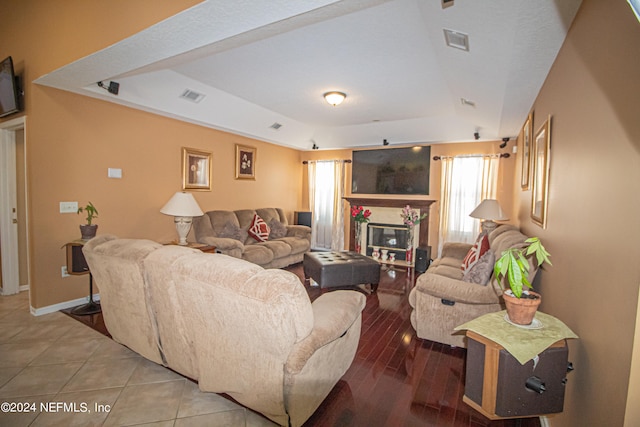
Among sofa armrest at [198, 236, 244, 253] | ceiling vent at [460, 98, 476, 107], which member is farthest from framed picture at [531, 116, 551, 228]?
sofa armrest at [198, 236, 244, 253]

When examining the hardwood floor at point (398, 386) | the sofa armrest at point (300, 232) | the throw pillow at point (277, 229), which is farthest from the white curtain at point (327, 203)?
the hardwood floor at point (398, 386)

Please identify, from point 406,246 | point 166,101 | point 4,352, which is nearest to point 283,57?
point 166,101

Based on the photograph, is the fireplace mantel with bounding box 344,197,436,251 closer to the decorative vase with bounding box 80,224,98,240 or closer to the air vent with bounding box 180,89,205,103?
the air vent with bounding box 180,89,205,103

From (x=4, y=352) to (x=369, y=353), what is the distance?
310 cm

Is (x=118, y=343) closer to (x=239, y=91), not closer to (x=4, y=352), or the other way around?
(x=4, y=352)

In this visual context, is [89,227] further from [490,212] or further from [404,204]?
[490,212]

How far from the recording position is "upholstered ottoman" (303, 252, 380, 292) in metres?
3.91

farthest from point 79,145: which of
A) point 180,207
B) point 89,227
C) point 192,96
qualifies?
point 192,96

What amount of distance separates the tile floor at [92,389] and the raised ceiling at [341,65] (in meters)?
2.49

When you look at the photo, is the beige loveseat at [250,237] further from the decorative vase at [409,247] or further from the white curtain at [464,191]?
the white curtain at [464,191]

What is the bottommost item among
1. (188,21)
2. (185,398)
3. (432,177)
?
→ (185,398)

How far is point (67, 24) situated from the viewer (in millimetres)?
2729

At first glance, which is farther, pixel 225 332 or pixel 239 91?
pixel 239 91

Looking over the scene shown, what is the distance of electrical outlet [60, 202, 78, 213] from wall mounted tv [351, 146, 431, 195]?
4977mm
